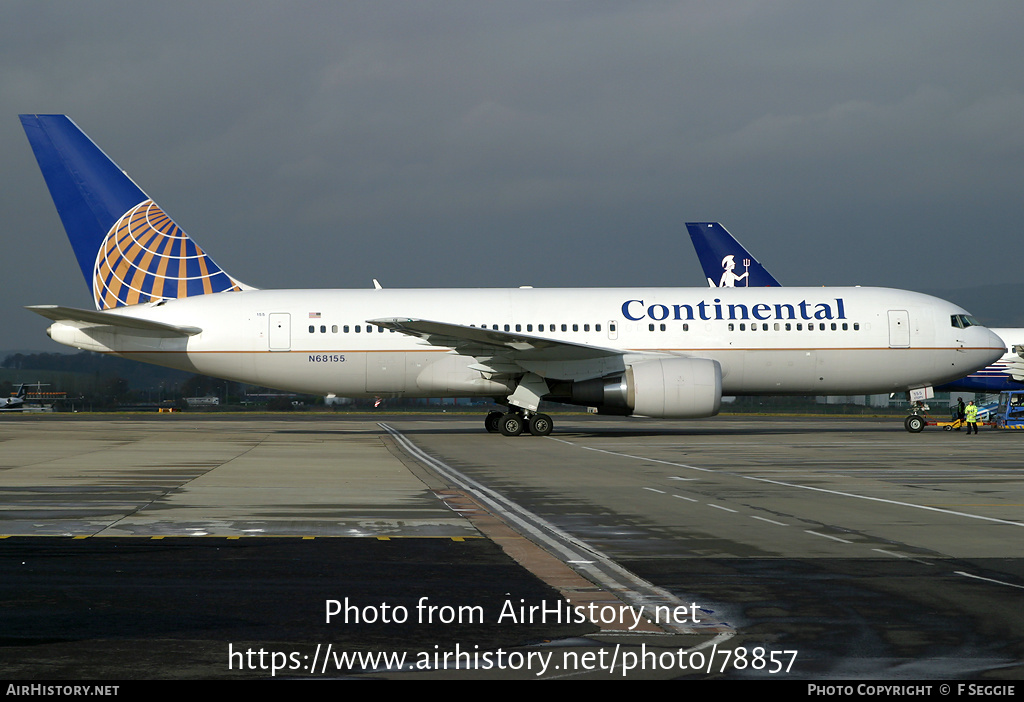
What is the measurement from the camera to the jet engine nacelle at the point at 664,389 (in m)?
25.9

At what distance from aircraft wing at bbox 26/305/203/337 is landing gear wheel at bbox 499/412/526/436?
8.92 m

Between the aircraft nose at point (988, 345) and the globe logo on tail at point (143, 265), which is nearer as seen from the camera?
the aircraft nose at point (988, 345)

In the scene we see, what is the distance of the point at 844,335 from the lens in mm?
28453

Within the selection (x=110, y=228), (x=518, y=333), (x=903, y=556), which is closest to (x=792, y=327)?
(x=518, y=333)

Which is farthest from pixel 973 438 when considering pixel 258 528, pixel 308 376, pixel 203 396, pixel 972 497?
pixel 203 396

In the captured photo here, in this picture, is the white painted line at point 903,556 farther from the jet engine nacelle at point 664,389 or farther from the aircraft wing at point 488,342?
the jet engine nacelle at point 664,389

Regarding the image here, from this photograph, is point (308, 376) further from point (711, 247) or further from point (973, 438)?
point (711, 247)

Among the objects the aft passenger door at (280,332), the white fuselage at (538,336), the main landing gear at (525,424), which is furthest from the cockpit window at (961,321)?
the aft passenger door at (280,332)

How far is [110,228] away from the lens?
2992cm

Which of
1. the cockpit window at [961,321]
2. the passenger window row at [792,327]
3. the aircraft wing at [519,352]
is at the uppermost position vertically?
the cockpit window at [961,321]

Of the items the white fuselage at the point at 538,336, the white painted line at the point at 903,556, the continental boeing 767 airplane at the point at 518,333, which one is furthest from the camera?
the white fuselage at the point at 538,336

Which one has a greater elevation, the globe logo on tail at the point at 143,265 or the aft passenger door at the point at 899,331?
the globe logo on tail at the point at 143,265

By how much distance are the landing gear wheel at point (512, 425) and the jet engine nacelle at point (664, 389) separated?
8.20 feet

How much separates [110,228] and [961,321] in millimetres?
25283
